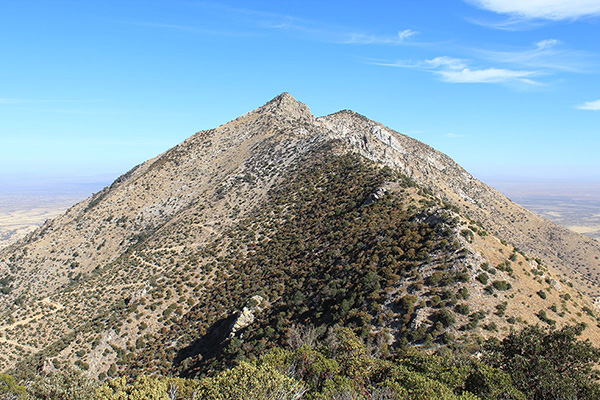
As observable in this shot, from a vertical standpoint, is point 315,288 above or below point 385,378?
above

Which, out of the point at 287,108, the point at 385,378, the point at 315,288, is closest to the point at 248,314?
the point at 315,288

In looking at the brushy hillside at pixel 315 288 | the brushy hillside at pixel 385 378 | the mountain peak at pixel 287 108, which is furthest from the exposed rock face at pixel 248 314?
the mountain peak at pixel 287 108

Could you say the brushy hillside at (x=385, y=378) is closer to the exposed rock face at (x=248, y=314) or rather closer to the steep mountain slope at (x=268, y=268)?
the steep mountain slope at (x=268, y=268)

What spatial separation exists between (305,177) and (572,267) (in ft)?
229

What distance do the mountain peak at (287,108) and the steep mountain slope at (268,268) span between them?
19236mm

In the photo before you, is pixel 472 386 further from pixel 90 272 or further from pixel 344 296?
pixel 90 272

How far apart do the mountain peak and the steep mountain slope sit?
19236 millimetres

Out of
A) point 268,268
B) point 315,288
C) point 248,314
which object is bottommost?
point 248,314

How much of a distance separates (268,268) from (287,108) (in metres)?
78.7

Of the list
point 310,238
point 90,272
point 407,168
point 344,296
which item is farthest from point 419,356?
point 407,168

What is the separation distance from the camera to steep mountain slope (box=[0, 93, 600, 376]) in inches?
1194

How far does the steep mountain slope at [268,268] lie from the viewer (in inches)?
1194

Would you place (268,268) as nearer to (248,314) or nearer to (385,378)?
(248,314)

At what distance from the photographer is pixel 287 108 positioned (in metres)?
114
